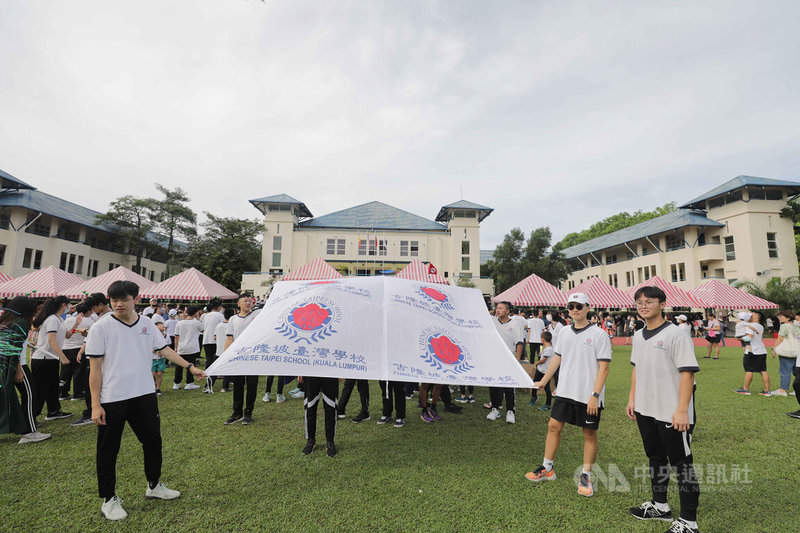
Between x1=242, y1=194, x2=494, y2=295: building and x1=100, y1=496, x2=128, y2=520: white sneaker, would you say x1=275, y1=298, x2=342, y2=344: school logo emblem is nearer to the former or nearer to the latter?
x1=100, y1=496, x2=128, y2=520: white sneaker

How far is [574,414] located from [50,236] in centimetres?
4334

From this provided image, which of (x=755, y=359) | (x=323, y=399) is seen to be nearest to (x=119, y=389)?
(x=323, y=399)

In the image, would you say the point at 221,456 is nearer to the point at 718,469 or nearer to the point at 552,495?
the point at 552,495

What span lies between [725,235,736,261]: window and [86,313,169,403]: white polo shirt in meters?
38.1

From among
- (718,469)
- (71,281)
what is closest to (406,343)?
(718,469)

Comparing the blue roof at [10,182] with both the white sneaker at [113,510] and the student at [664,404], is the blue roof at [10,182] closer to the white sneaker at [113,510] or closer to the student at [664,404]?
A: the white sneaker at [113,510]

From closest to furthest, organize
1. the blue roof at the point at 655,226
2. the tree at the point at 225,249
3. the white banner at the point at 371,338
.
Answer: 1. the white banner at the point at 371,338
2. the blue roof at the point at 655,226
3. the tree at the point at 225,249

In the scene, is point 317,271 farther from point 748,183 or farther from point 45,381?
point 748,183

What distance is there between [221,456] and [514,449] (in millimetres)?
3810

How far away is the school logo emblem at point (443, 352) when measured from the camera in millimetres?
4410

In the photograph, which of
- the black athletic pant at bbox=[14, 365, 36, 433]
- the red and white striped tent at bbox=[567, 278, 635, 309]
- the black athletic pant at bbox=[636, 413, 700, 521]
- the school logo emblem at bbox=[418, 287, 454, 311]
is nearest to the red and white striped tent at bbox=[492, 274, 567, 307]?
the red and white striped tent at bbox=[567, 278, 635, 309]

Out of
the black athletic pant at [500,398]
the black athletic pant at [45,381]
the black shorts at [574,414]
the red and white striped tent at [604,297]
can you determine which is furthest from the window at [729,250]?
the black athletic pant at [45,381]

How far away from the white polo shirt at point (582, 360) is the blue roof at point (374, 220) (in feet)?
129

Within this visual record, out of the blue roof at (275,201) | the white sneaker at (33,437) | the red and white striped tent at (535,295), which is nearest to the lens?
the white sneaker at (33,437)
